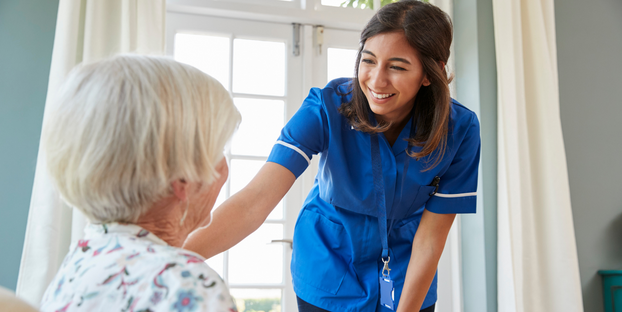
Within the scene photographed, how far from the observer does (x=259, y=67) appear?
2.50 m

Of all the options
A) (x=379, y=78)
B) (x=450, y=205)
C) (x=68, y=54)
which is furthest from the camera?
(x=68, y=54)

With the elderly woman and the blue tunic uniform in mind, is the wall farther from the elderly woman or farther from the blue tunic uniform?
the elderly woman

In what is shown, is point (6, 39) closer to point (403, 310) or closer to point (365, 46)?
point (365, 46)

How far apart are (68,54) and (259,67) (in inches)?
37.9

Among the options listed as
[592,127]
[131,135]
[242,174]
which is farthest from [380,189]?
[592,127]

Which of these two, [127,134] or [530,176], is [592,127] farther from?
[127,134]

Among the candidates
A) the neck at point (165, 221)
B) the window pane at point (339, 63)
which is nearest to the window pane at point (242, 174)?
the window pane at point (339, 63)

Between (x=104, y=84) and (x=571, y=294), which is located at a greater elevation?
(x=104, y=84)

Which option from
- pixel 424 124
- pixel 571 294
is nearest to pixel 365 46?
pixel 424 124

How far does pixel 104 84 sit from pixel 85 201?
0.17 m

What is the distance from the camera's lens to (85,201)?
67 centimetres

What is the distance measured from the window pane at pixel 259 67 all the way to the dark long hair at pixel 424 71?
1.19 m

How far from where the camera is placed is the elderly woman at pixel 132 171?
22.7 inches

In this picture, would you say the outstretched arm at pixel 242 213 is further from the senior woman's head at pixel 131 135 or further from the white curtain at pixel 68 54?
the white curtain at pixel 68 54
